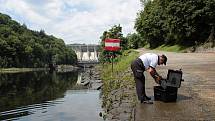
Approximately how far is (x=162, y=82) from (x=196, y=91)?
322 cm

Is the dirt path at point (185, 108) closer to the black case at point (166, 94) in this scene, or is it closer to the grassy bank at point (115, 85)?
the black case at point (166, 94)

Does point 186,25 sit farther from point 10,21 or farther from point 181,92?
point 10,21

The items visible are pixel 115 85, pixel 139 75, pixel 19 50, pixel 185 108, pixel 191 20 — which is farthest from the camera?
pixel 19 50

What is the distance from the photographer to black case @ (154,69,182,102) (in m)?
13.0

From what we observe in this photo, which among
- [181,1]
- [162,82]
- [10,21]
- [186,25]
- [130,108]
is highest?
[10,21]

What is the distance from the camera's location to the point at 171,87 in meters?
13.1

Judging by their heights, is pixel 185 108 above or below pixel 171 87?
below

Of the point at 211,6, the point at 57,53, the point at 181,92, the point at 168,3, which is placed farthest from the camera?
the point at 57,53

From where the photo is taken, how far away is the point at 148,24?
90.6 metres

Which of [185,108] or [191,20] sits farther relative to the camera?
[191,20]

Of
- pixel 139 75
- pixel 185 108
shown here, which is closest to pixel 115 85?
pixel 139 75

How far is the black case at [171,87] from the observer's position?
1304cm

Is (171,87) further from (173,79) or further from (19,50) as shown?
(19,50)

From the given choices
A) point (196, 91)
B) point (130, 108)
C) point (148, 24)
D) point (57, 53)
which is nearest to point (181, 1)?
point (148, 24)
